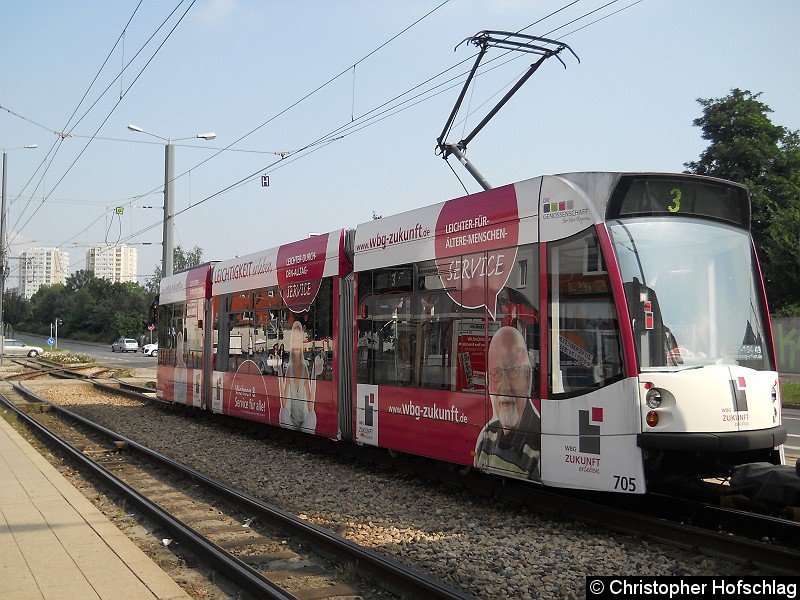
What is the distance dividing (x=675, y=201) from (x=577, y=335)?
156cm

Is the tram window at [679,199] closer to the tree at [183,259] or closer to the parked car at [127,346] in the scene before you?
the parked car at [127,346]

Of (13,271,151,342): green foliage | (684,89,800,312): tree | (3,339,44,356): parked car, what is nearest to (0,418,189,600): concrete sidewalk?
(684,89,800,312): tree

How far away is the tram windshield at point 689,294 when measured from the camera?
681cm

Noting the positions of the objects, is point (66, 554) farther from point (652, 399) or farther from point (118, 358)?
point (118, 358)

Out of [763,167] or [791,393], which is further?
[763,167]

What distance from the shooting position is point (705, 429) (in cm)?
657

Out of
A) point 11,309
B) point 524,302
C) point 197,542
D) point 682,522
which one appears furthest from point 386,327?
point 11,309

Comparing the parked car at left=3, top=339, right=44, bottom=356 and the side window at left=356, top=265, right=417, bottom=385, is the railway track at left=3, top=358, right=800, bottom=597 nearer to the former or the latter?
the side window at left=356, top=265, right=417, bottom=385

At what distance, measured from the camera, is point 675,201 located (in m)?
7.34

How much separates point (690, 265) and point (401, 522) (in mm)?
3619

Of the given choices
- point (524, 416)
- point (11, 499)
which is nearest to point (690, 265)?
point (524, 416)

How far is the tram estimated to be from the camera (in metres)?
6.70

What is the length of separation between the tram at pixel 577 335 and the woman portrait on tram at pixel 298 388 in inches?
65.5

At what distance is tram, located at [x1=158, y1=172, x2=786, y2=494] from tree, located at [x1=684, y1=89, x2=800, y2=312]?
82.7 ft
